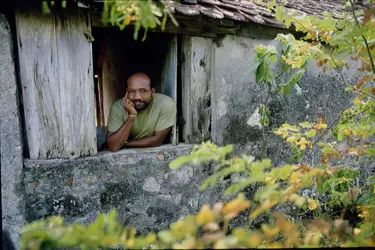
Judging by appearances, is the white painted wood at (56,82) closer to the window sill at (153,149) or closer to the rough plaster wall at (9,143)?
the rough plaster wall at (9,143)

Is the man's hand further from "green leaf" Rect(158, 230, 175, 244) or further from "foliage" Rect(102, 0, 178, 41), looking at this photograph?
"green leaf" Rect(158, 230, 175, 244)

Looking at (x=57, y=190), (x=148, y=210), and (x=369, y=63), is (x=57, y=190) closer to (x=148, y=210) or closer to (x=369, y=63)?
(x=148, y=210)

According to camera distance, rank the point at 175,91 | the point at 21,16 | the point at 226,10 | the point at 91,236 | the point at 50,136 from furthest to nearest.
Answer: the point at 175,91, the point at 226,10, the point at 50,136, the point at 21,16, the point at 91,236

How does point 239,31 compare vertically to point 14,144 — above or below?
above

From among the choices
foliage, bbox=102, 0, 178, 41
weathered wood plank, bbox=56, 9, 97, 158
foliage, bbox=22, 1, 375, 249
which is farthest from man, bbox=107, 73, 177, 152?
foliage, bbox=102, 0, 178, 41

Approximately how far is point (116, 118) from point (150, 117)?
0.38 metres

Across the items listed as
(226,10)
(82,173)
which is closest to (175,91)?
(226,10)

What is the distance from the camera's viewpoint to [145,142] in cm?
342

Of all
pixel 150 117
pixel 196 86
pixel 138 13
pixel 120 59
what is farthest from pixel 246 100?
pixel 120 59

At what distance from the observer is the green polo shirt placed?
350 centimetres

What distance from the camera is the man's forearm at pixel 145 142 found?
133 inches

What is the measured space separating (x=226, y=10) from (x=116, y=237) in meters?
2.85

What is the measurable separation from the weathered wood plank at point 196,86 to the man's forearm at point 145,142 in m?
0.39

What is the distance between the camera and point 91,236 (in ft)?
3.39
